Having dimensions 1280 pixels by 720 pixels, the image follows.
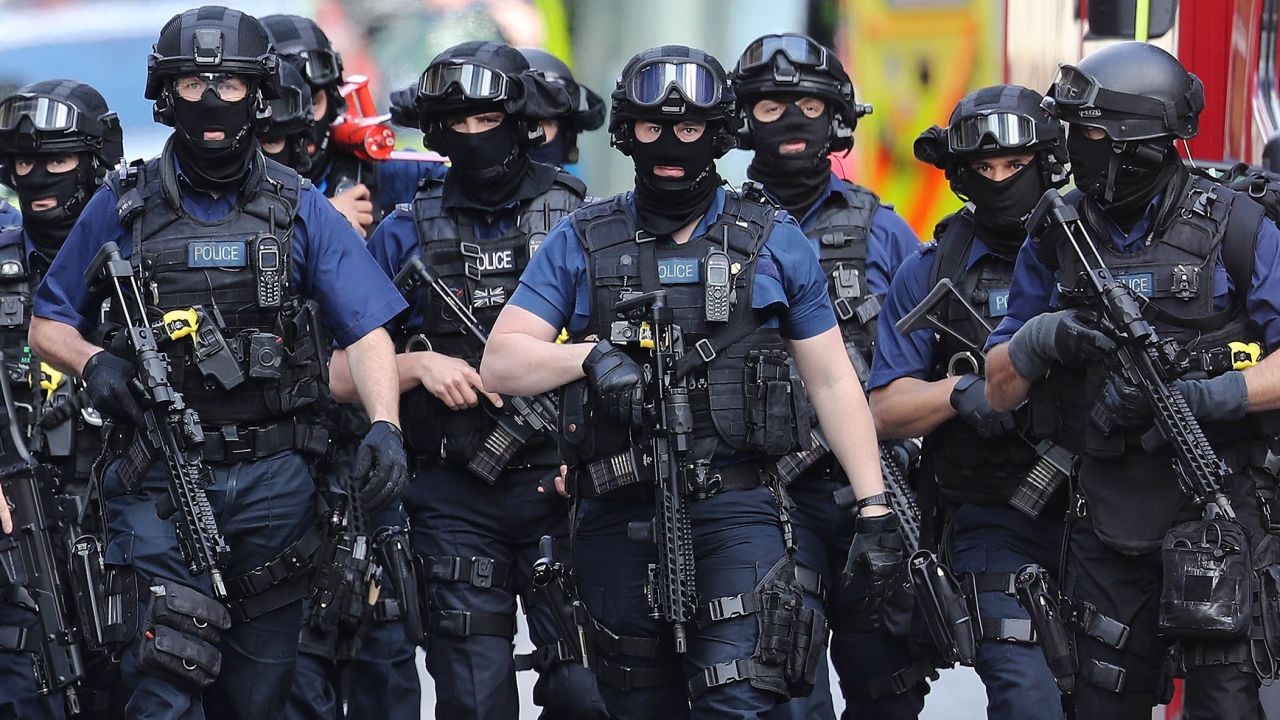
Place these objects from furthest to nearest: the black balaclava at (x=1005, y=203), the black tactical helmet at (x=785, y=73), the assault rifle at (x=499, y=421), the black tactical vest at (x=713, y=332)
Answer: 1. the black tactical helmet at (x=785, y=73)
2. the assault rifle at (x=499, y=421)
3. the black balaclava at (x=1005, y=203)
4. the black tactical vest at (x=713, y=332)

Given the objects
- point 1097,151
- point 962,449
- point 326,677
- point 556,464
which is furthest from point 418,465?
point 1097,151

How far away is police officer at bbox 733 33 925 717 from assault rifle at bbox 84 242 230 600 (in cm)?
218

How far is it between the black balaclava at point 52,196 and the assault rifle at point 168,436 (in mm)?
1498

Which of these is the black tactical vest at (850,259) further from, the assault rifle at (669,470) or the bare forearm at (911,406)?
the assault rifle at (669,470)

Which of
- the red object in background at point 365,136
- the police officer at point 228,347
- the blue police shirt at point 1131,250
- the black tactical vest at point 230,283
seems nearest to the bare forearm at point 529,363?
the police officer at point 228,347

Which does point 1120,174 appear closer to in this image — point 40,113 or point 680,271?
point 680,271

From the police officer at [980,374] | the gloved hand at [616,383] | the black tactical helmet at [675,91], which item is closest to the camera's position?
the gloved hand at [616,383]

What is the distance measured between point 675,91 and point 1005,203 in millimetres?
1517

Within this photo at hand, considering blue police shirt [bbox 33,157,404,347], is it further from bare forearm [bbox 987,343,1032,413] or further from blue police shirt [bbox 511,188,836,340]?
bare forearm [bbox 987,343,1032,413]

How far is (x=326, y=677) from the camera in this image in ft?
30.9

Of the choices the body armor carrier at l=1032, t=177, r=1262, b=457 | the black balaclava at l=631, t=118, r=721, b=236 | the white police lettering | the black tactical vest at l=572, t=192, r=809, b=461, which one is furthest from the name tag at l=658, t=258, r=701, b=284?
the white police lettering

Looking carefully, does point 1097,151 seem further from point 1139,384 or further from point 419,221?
point 419,221

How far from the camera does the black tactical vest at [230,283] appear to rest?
764 centimetres

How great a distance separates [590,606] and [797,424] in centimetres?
83
